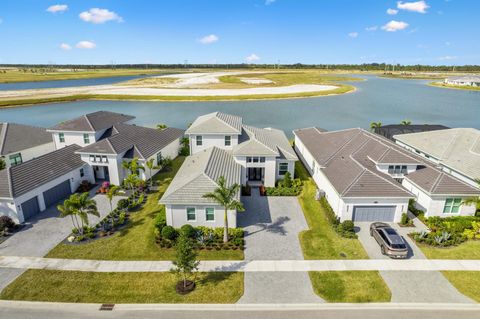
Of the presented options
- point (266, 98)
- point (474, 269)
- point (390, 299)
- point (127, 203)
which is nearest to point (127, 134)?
point (127, 203)

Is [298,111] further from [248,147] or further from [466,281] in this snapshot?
[466,281]

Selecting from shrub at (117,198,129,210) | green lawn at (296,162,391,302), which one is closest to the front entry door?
green lawn at (296,162,391,302)

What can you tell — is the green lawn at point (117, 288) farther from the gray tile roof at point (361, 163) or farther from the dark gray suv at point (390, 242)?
the gray tile roof at point (361, 163)

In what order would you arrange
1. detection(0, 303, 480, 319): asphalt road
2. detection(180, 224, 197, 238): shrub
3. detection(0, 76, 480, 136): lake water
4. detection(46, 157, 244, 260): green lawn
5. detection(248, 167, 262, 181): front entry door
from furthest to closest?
detection(0, 76, 480, 136): lake water < detection(248, 167, 262, 181): front entry door < detection(180, 224, 197, 238): shrub < detection(46, 157, 244, 260): green lawn < detection(0, 303, 480, 319): asphalt road

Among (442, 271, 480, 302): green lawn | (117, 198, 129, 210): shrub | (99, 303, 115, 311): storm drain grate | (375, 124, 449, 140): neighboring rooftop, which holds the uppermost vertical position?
(375, 124, 449, 140): neighboring rooftop

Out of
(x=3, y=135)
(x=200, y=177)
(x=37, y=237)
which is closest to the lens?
(x=37, y=237)

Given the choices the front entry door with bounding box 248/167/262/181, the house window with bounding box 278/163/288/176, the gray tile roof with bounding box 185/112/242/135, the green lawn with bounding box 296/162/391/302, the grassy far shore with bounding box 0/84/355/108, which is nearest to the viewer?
the green lawn with bounding box 296/162/391/302

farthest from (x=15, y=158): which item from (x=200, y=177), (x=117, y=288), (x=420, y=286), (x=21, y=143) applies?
(x=420, y=286)

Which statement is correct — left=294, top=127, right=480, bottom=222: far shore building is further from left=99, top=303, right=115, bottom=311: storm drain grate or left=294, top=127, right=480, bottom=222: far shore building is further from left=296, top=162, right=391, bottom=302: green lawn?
left=99, top=303, right=115, bottom=311: storm drain grate
